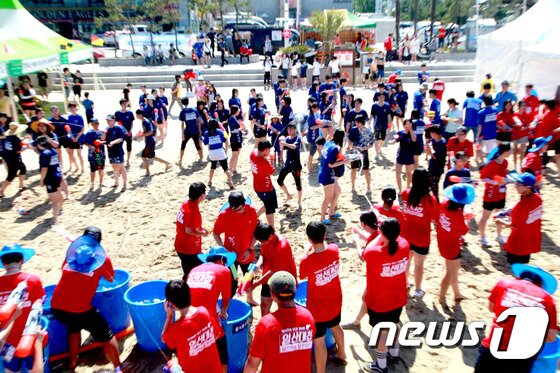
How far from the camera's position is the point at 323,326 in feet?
14.6

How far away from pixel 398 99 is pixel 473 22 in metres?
22.0

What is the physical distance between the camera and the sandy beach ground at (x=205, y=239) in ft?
16.8

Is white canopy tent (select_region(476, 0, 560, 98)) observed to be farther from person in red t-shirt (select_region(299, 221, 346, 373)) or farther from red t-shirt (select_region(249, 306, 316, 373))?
red t-shirt (select_region(249, 306, 316, 373))

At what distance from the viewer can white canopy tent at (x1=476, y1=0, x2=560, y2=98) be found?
1459 centimetres

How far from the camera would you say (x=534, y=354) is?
360cm

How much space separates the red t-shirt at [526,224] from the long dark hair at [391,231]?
210 centimetres

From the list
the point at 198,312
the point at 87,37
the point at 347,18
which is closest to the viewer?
the point at 198,312

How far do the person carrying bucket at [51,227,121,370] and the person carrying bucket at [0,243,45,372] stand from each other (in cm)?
24

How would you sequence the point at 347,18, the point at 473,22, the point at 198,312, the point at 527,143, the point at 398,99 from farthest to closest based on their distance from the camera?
the point at 473,22 → the point at 347,18 → the point at 398,99 → the point at 527,143 → the point at 198,312

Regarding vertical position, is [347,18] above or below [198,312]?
above

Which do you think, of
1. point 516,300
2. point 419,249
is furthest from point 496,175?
point 516,300

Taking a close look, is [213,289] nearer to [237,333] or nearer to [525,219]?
[237,333]

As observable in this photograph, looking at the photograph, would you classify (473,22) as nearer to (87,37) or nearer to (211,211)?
(211,211)

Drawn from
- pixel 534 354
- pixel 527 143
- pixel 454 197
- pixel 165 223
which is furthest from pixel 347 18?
pixel 534 354
